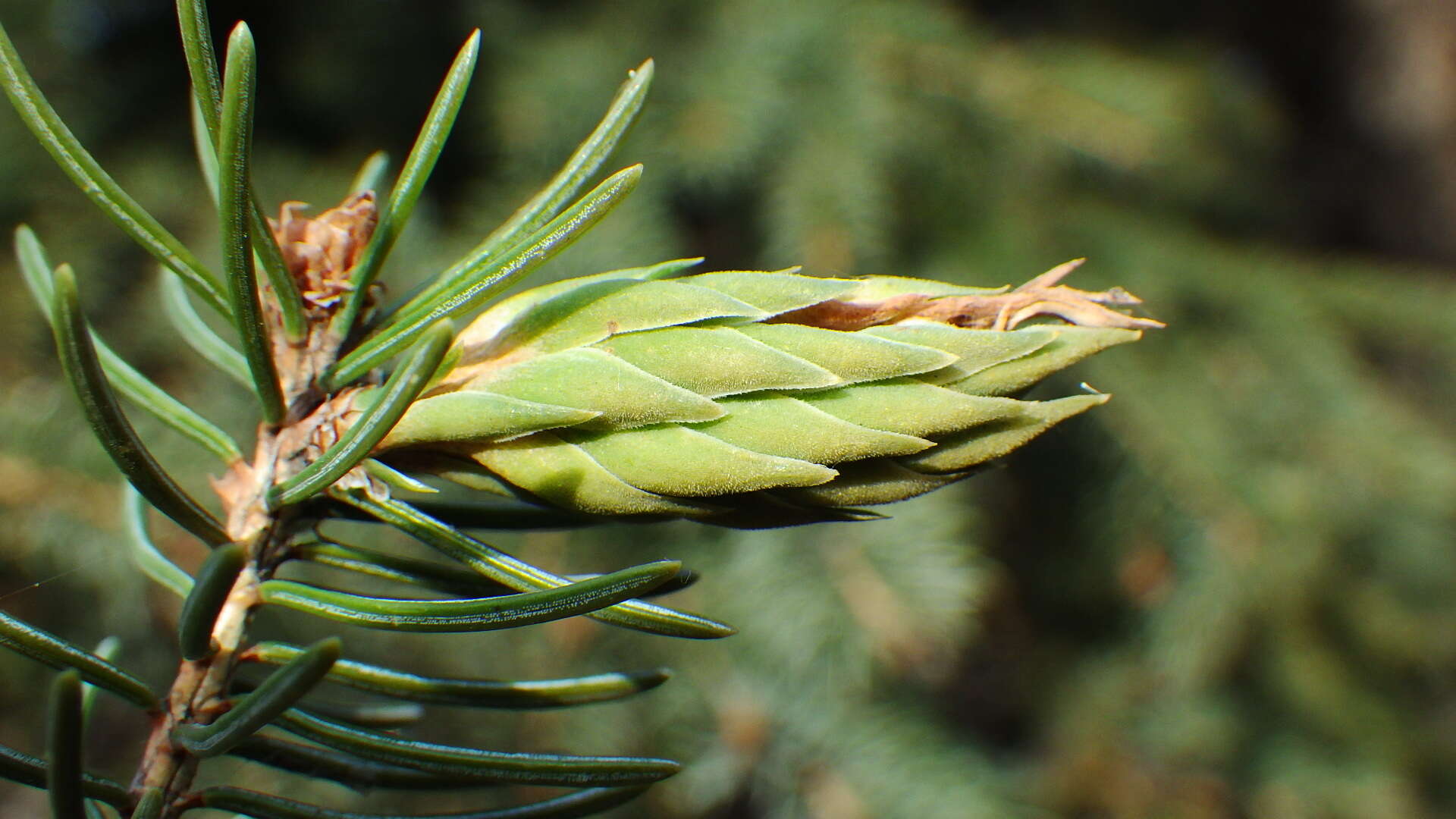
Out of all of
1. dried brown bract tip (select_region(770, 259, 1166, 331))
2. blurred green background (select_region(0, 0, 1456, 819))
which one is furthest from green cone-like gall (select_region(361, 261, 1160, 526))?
blurred green background (select_region(0, 0, 1456, 819))

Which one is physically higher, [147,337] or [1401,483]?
[147,337]

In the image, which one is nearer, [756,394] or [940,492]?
[756,394]

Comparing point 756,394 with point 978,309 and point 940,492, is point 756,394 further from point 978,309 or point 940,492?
point 940,492

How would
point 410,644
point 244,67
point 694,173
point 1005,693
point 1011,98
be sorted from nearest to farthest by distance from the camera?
point 244,67 → point 410,644 → point 694,173 → point 1011,98 → point 1005,693

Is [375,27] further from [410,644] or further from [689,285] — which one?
[689,285]

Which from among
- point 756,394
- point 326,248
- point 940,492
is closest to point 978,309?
point 756,394

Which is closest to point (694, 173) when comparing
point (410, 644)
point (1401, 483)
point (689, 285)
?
point (410, 644)

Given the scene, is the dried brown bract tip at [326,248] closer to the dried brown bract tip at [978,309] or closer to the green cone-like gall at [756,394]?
the green cone-like gall at [756,394]
